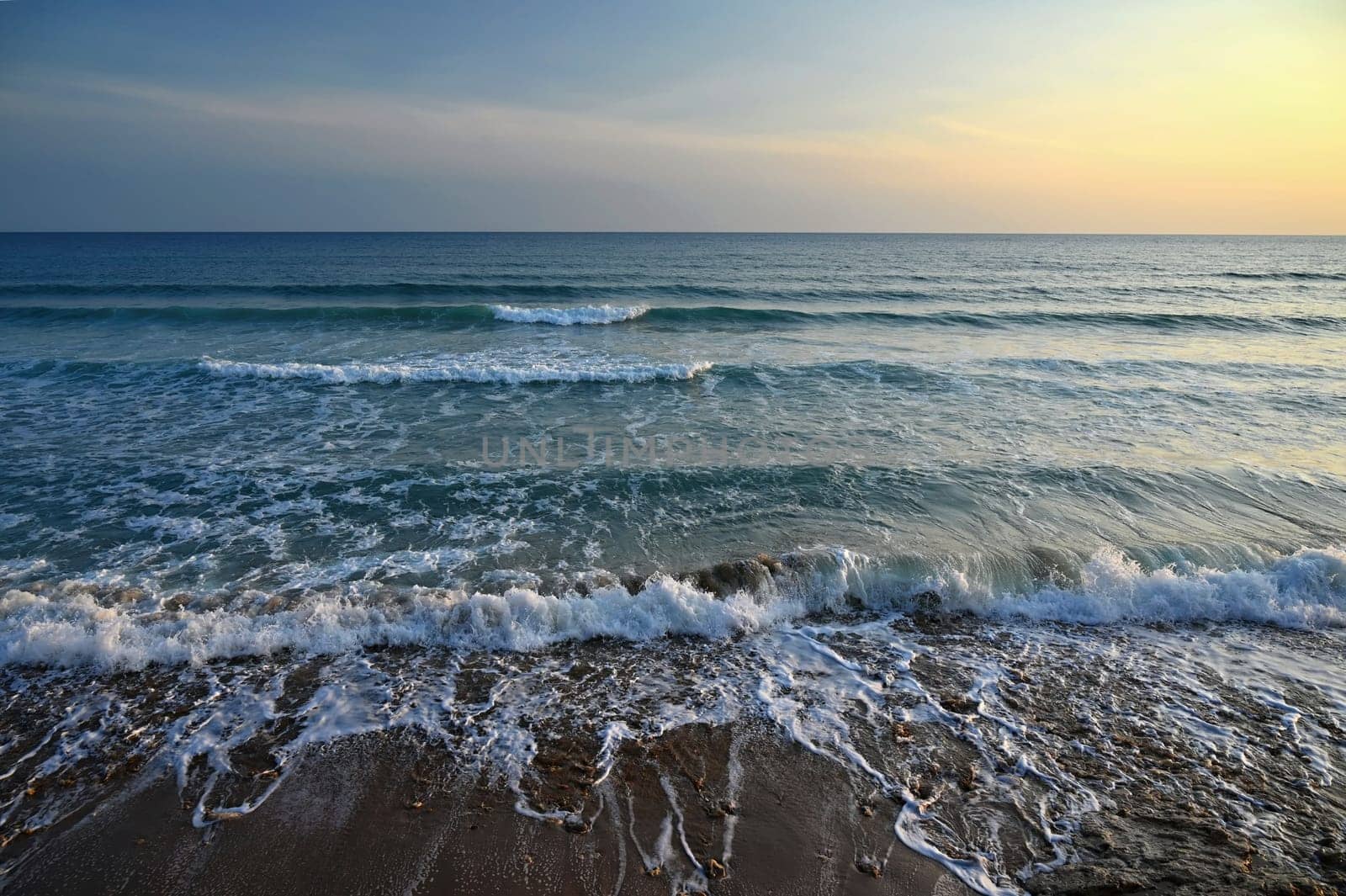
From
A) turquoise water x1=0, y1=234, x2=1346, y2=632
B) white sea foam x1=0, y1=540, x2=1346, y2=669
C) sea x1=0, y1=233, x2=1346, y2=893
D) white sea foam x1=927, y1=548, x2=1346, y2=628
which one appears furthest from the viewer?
turquoise water x1=0, y1=234, x2=1346, y2=632

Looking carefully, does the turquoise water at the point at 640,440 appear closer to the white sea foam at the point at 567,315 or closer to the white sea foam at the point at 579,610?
the white sea foam at the point at 567,315

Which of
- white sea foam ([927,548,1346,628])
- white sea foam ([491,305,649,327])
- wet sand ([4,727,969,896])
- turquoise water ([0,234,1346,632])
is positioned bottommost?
wet sand ([4,727,969,896])

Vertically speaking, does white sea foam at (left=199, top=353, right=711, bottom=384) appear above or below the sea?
above

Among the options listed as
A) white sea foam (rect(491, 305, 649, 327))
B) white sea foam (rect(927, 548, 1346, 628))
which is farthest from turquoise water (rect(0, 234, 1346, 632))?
white sea foam (rect(927, 548, 1346, 628))

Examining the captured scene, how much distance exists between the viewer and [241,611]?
21.4ft

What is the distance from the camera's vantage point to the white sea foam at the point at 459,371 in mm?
16109

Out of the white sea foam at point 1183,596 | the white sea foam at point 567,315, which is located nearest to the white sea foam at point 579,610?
the white sea foam at point 1183,596

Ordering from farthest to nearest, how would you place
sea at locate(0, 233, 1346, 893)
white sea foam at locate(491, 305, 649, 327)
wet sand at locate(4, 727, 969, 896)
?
white sea foam at locate(491, 305, 649, 327), sea at locate(0, 233, 1346, 893), wet sand at locate(4, 727, 969, 896)

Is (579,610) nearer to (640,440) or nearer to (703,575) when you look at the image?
(703,575)

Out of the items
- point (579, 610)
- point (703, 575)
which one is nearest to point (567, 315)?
point (703, 575)

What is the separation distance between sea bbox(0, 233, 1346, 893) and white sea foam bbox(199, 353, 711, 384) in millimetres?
114

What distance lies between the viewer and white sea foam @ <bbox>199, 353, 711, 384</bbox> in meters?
16.1

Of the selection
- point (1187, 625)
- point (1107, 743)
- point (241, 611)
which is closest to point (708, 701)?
point (1107, 743)

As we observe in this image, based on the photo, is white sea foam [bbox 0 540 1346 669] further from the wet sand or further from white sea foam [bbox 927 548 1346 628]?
the wet sand
